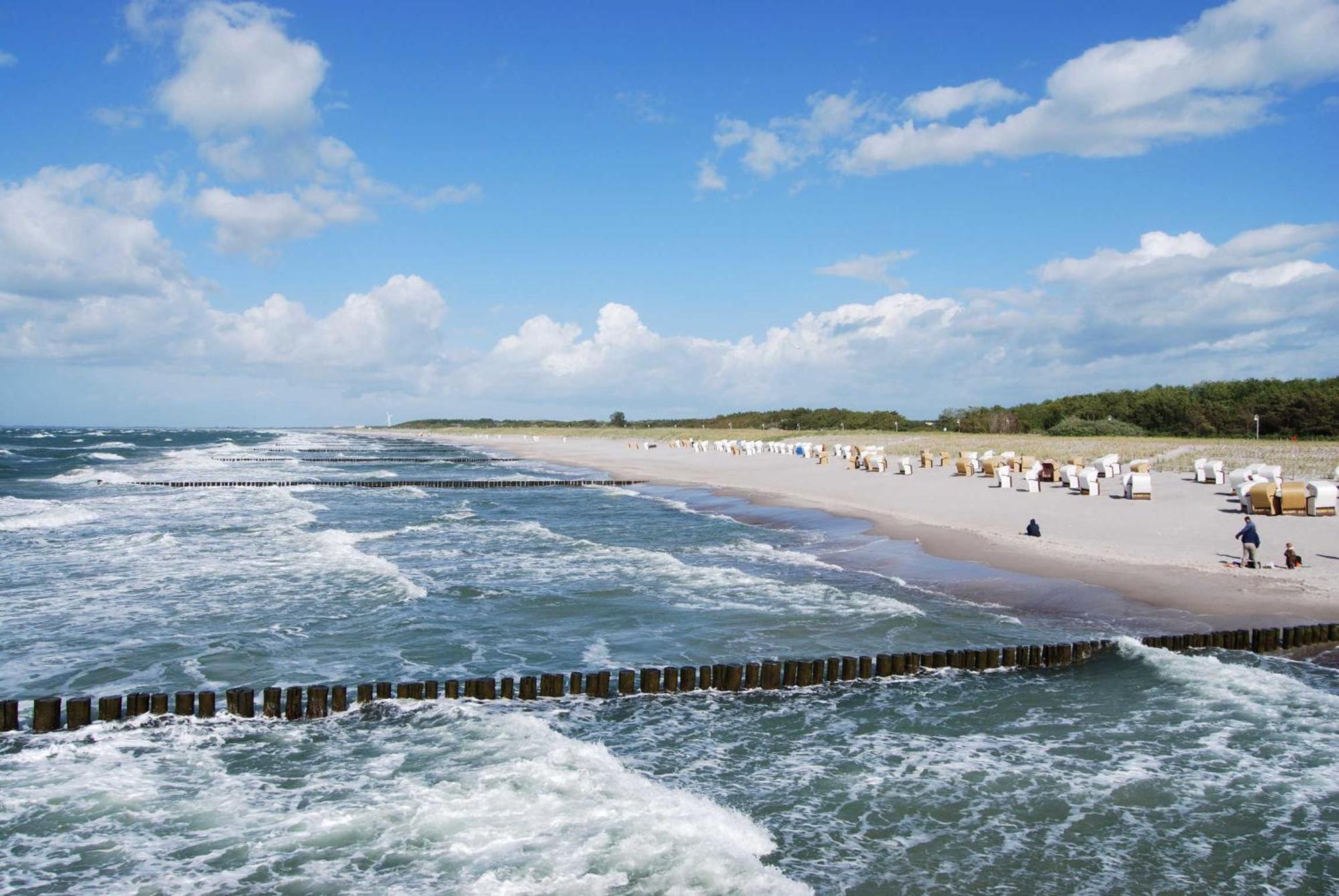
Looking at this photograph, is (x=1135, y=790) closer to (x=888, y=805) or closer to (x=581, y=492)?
(x=888, y=805)

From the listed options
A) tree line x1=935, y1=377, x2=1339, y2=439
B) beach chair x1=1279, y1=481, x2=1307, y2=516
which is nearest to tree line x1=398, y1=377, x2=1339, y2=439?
tree line x1=935, y1=377, x2=1339, y2=439

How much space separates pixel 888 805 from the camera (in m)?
9.70

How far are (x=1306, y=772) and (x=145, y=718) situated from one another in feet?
47.8

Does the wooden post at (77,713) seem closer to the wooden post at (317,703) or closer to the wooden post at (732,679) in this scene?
the wooden post at (317,703)

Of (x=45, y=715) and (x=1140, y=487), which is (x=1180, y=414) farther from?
(x=45, y=715)

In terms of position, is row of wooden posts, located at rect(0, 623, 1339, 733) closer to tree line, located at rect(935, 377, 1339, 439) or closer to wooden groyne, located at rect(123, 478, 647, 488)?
wooden groyne, located at rect(123, 478, 647, 488)

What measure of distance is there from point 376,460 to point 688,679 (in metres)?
84.0

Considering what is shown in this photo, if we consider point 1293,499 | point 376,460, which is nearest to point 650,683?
point 1293,499

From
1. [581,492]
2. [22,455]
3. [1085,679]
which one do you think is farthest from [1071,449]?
[22,455]

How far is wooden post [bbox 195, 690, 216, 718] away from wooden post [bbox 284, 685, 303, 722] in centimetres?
94

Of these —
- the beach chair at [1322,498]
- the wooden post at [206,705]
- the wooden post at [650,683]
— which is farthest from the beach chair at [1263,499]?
the wooden post at [206,705]

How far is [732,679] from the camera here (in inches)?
545

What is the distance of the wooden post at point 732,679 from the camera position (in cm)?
1383

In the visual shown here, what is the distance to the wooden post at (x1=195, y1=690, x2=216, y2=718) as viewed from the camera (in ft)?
40.5
